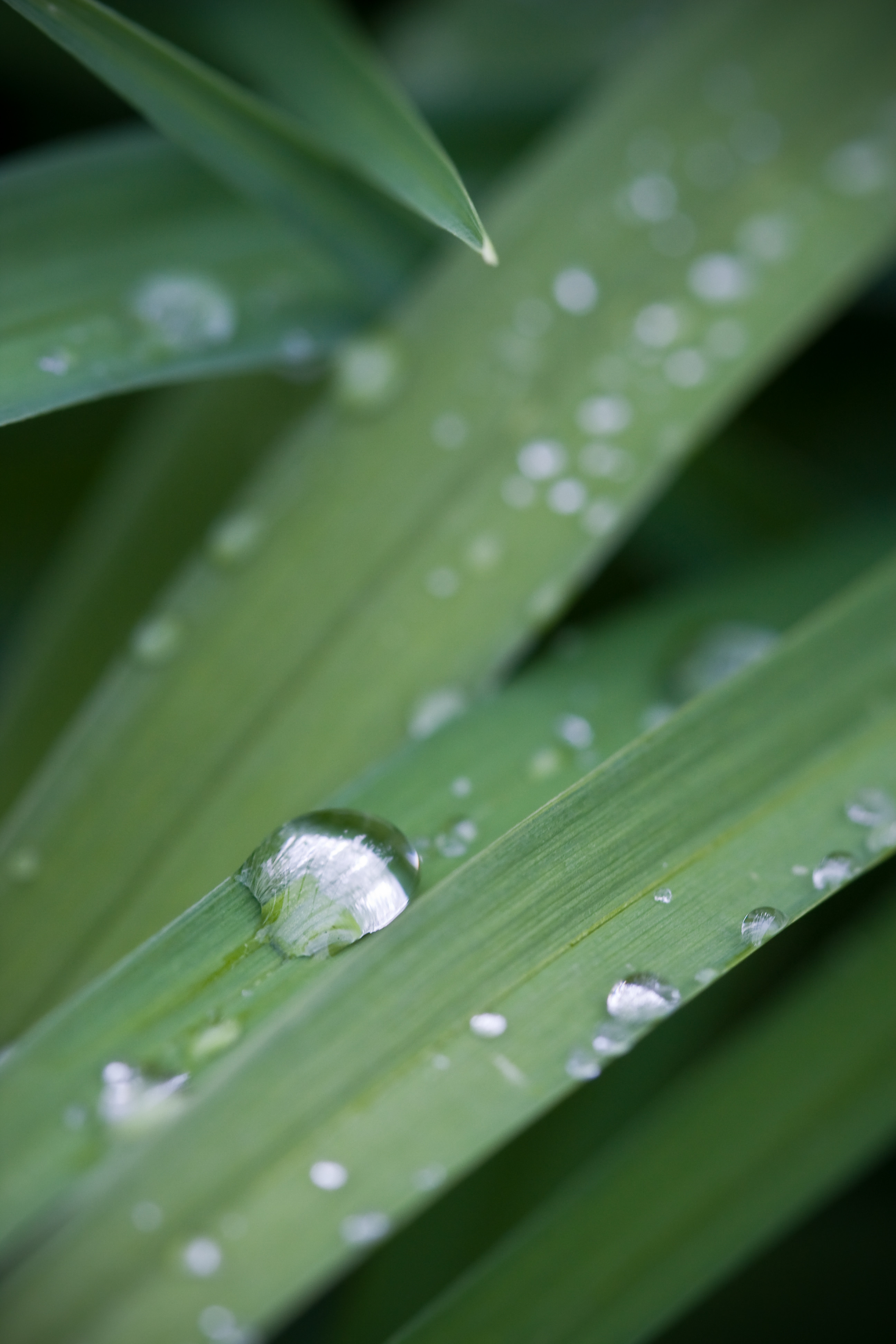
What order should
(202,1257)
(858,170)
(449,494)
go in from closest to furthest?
(202,1257), (449,494), (858,170)

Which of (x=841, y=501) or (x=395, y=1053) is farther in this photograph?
(x=841, y=501)

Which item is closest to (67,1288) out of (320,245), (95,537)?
(95,537)

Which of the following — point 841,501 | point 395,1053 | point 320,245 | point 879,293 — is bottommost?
point 395,1053

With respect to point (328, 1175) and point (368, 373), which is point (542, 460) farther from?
point (328, 1175)

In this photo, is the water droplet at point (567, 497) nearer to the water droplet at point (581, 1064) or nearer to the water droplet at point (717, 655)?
the water droplet at point (717, 655)

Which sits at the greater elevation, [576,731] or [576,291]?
[576,291]

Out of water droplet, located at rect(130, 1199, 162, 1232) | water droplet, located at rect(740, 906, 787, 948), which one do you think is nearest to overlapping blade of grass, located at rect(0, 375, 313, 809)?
water droplet, located at rect(130, 1199, 162, 1232)

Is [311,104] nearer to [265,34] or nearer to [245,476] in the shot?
[265,34]

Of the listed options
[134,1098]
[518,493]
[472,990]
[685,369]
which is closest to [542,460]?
[518,493]
